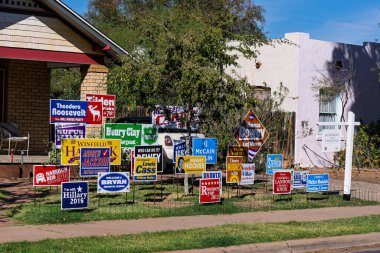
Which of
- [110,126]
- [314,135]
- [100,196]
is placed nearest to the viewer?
[100,196]

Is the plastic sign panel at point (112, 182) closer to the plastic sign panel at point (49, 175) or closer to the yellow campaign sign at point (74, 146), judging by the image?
the plastic sign panel at point (49, 175)

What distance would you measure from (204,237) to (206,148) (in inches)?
207

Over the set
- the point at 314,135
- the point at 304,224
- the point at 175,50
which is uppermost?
the point at 175,50

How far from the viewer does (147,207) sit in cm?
1355

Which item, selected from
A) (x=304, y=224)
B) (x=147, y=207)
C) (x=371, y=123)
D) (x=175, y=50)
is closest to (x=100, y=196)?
(x=147, y=207)

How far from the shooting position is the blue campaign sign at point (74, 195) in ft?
40.1

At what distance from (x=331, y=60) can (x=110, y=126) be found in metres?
12.2

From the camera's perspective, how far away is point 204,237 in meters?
10.6

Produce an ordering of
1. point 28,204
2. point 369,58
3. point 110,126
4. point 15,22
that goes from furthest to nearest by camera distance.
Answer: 1. point 369,58
2. point 15,22
3. point 110,126
4. point 28,204

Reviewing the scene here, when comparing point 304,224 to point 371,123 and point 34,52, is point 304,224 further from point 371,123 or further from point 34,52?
point 371,123

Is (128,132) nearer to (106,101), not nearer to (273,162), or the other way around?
(106,101)

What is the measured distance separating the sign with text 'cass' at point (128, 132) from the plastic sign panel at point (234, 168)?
92.5 inches

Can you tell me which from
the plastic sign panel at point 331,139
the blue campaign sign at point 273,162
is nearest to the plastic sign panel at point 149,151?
the blue campaign sign at point 273,162

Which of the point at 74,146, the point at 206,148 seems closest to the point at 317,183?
the point at 206,148
